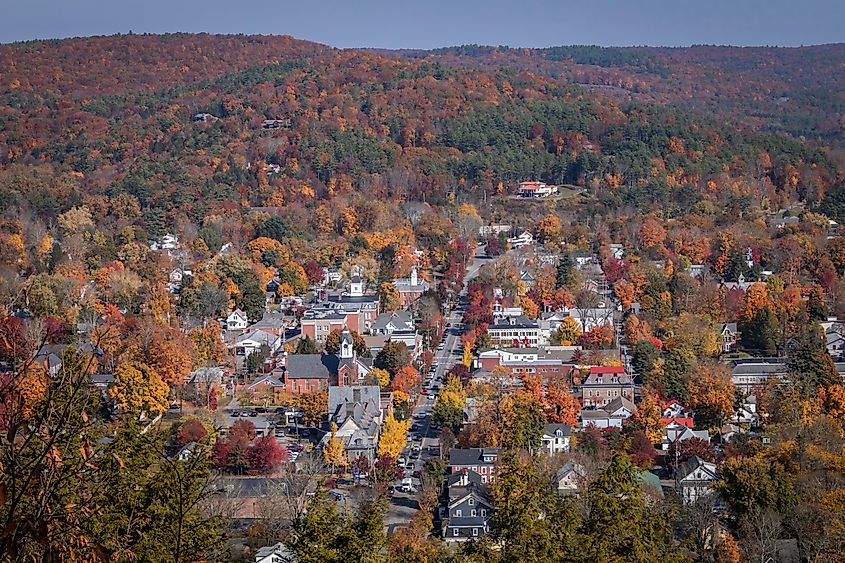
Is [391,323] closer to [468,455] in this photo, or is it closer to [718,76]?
[468,455]

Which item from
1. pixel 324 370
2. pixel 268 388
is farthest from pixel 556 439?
pixel 268 388

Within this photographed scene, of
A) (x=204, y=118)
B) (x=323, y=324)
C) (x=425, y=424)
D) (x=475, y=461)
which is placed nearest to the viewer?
(x=475, y=461)

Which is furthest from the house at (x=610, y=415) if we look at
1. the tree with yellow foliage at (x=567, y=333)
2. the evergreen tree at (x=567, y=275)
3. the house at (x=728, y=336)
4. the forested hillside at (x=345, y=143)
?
the forested hillside at (x=345, y=143)

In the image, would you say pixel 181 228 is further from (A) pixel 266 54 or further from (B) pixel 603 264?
(A) pixel 266 54

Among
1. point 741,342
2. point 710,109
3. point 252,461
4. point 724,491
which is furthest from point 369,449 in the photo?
point 710,109

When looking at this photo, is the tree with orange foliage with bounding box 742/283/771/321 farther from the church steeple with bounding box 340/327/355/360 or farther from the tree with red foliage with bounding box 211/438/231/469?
the tree with red foliage with bounding box 211/438/231/469

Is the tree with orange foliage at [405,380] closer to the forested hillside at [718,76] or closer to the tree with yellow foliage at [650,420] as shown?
the tree with yellow foliage at [650,420]
